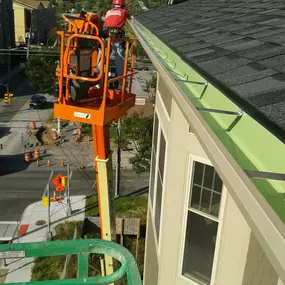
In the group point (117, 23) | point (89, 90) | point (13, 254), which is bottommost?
point (89, 90)

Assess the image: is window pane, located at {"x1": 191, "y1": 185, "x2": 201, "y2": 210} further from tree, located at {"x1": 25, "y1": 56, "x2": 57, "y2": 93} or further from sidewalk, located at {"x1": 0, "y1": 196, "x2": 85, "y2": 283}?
tree, located at {"x1": 25, "y1": 56, "x2": 57, "y2": 93}

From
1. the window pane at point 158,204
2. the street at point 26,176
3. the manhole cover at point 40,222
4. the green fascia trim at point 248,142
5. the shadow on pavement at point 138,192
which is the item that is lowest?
the manhole cover at point 40,222

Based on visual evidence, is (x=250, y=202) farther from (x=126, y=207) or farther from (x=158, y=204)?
(x=126, y=207)

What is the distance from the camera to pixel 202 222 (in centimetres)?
486

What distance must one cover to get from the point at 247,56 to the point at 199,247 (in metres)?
2.66

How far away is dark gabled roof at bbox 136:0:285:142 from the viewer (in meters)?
2.30

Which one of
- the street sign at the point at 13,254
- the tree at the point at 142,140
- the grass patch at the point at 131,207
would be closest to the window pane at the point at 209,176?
the street sign at the point at 13,254

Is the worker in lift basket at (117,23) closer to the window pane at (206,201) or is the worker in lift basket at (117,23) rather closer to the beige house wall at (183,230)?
the beige house wall at (183,230)

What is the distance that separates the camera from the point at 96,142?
707cm

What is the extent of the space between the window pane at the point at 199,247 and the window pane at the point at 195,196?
12cm

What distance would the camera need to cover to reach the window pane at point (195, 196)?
15.9 feet

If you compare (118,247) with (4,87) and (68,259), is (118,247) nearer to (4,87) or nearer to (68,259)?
(68,259)

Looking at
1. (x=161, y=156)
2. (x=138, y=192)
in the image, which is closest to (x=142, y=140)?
(x=138, y=192)

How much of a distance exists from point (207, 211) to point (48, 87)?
26.0 meters
